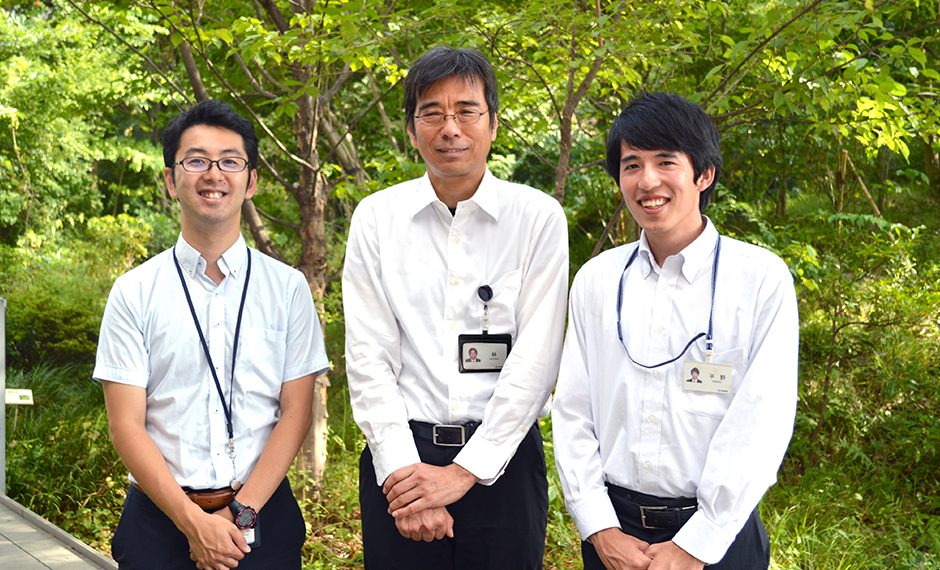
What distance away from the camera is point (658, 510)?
1.83 meters

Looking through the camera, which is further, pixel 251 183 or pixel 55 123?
pixel 55 123

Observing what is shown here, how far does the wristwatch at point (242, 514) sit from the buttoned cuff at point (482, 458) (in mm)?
577

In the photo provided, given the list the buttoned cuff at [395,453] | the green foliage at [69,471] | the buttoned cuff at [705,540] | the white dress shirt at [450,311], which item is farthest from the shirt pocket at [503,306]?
the green foliage at [69,471]

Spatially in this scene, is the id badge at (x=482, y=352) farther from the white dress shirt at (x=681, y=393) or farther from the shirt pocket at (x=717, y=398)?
the shirt pocket at (x=717, y=398)

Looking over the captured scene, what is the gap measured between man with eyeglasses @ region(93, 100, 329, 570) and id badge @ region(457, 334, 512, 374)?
46 centimetres

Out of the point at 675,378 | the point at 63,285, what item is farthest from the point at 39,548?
the point at 63,285

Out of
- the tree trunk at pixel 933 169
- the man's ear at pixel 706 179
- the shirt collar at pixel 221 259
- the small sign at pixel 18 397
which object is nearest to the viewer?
the man's ear at pixel 706 179

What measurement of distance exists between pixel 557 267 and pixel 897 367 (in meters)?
4.22

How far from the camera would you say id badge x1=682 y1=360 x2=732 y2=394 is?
1.79 meters

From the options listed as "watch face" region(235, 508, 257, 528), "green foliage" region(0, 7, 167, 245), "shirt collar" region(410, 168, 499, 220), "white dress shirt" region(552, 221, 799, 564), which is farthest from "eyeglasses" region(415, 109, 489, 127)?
"green foliage" region(0, 7, 167, 245)

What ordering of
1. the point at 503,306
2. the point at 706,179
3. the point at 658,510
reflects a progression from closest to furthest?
1. the point at 658,510
2. the point at 706,179
3. the point at 503,306

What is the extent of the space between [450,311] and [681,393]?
69 centimetres

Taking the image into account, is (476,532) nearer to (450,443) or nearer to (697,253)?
(450,443)

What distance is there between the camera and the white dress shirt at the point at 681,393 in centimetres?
174
